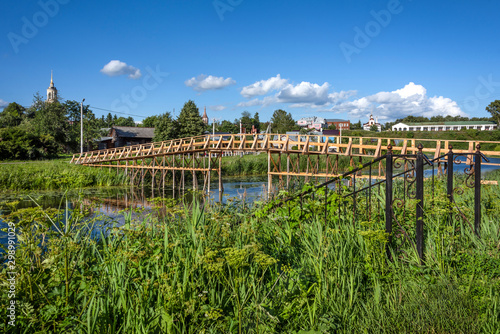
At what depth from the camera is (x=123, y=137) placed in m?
50.8

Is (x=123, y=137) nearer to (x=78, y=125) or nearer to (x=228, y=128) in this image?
(x=78, y=125)

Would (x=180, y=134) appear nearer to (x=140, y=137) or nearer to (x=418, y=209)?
(x=140, y=137)

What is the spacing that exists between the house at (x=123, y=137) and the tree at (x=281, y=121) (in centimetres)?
3586

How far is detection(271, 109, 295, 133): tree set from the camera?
8173 centimetres

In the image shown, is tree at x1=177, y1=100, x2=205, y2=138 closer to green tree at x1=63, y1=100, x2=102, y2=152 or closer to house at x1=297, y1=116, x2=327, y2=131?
green tree at x1=63, y1=100, x2=102, y2=152

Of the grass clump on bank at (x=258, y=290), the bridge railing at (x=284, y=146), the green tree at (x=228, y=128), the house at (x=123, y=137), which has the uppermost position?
the green tree at (x=228, y=128)

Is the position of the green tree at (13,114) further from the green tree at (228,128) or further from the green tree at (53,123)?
the green tree at (228,128)

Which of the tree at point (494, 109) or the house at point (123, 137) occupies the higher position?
the tree at point (494, 109)

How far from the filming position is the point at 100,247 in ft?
14.9

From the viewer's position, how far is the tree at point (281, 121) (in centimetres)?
8173

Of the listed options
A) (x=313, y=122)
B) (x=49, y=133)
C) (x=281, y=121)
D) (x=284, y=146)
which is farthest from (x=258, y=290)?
(x=313, y=122)

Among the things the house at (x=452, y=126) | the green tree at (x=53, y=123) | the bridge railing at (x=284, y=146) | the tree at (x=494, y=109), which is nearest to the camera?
the bridge railing at (x=284, y=146)

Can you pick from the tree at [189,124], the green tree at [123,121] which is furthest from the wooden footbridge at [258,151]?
the green tree at [123,121]

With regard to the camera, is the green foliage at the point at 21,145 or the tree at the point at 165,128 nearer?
the green foliage at the point at 21,145
